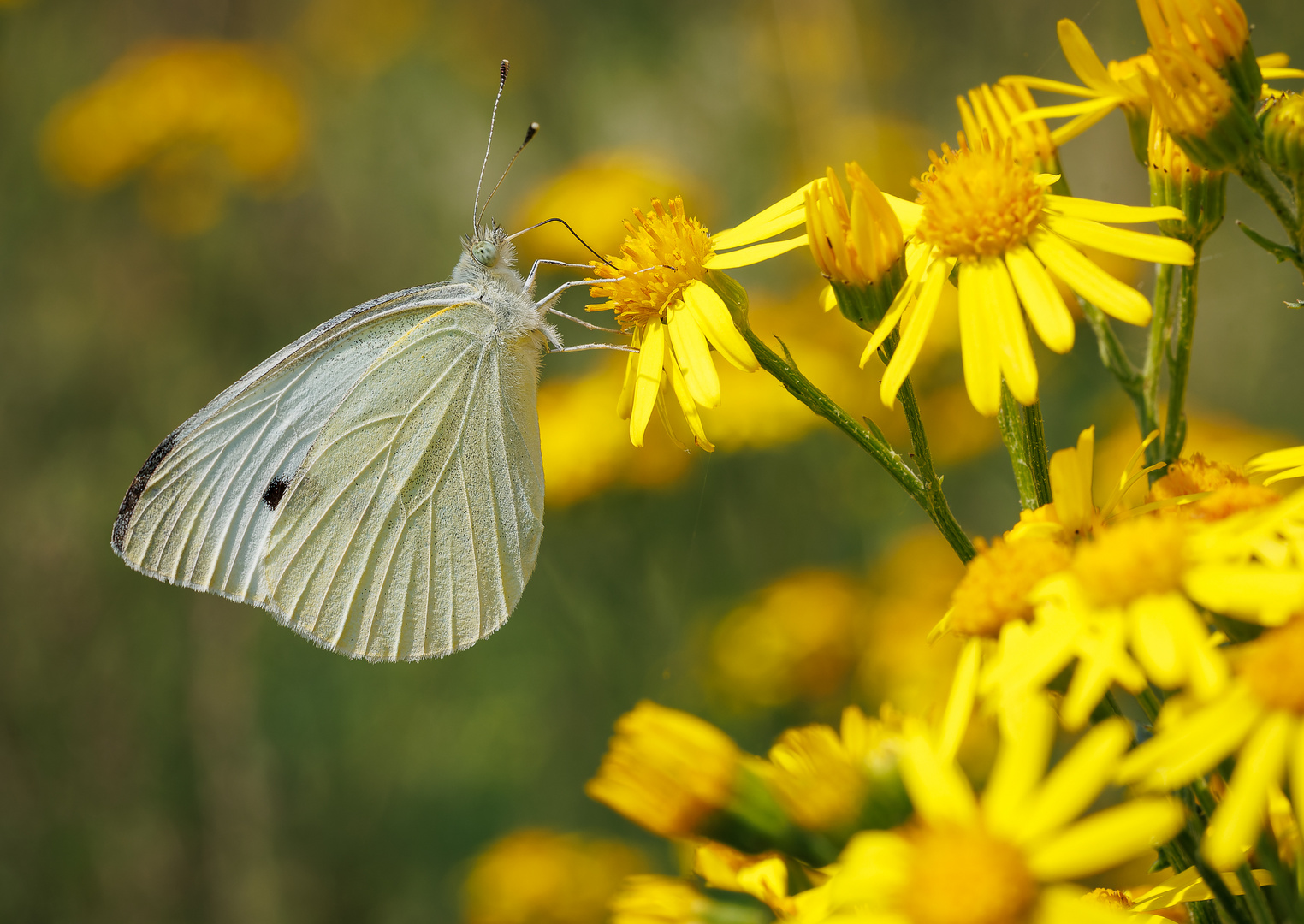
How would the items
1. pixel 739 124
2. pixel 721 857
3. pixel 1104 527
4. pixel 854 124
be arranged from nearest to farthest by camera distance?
pixel 1104 527, pixel 721 857, pixel 854 124, pixel 739 124

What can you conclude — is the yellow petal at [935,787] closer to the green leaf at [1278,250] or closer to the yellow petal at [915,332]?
the yellow petal at [915,332]

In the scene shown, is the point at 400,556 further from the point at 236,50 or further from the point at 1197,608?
the point at 236,50

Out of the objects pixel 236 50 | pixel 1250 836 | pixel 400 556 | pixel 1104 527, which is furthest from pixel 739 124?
pixel 1250 836

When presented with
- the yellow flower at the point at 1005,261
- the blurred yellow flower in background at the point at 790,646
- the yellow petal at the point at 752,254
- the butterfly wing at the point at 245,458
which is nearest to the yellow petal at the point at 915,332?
the yellow flower at the point at 1005,261

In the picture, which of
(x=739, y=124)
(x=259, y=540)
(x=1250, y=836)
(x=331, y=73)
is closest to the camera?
(x=1250, y=836)

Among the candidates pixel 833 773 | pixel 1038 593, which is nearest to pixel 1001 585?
pixel 1038 593

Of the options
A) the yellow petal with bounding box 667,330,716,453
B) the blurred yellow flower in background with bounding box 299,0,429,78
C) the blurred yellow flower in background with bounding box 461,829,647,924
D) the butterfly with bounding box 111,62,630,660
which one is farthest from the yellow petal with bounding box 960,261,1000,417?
the blurred yellow flower in background with bounding box 299,0,429,78

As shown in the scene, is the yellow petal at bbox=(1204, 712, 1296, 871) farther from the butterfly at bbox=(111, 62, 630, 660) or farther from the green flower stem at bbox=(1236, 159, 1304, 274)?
the butterfly at bbox=(111, 62, 630, 660)
